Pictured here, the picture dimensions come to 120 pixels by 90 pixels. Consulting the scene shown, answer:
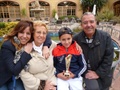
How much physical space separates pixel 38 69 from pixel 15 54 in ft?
1.07

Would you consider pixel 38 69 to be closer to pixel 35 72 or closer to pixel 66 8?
pixel 35 72

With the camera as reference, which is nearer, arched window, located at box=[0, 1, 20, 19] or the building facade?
the building facade

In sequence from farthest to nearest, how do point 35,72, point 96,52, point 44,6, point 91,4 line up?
point 44,6
point 91,4
point 96,52
point 35,72

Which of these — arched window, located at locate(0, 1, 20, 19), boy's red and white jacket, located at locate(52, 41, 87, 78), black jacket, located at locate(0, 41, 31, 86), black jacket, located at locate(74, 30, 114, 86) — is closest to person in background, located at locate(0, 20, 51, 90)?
black jacket, located at locate(0, 41, 31, 86)

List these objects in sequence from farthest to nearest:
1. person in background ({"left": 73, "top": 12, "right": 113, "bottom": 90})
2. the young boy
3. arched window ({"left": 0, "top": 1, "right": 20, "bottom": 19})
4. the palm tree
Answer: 1. arched window ({"left": 0, "top": 1, "right": 20, "bottom": 19})
2. the palm tree
3. person in background ({"left": 73, "top": 12, "right": 113, "bottom": 90})
4. the young boy

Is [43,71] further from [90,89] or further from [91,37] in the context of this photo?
[91,37]

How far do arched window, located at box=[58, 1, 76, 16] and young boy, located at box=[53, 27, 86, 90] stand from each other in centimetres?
2070

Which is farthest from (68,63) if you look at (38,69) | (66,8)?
(66,8)

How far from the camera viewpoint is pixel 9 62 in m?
1.83

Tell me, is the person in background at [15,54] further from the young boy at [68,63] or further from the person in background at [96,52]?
the person in background at [96,52]

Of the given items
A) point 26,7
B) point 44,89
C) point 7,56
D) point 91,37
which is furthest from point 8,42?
point 26,7

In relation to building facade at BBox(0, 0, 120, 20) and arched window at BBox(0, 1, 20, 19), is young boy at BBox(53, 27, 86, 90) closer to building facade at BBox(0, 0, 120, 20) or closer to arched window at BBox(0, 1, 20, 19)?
building facade at BBox(0, 0, 120, 20)

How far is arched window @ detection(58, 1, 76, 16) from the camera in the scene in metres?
22.3

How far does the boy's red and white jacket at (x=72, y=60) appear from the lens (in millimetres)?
2102
